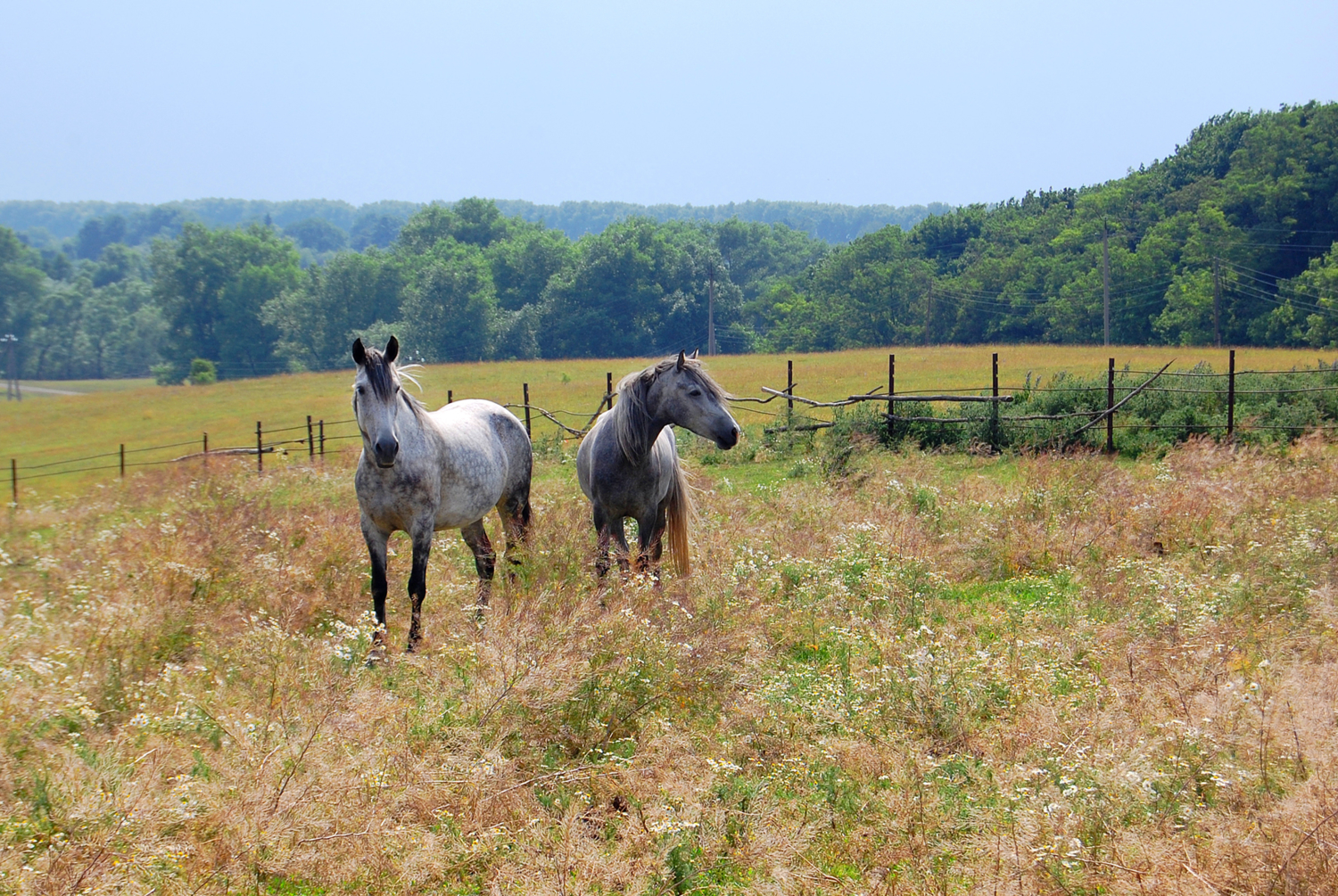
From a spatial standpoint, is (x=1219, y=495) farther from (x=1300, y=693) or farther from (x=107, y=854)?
(x=107, y=854)

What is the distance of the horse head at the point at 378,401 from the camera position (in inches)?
218

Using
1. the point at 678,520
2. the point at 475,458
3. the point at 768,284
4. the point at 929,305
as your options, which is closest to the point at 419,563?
the point at 475,458

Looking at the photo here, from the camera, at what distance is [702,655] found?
4887 mm

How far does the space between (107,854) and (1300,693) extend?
4753 mm

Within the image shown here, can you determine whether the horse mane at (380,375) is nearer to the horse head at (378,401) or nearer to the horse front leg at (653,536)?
the horse head at (378,401)

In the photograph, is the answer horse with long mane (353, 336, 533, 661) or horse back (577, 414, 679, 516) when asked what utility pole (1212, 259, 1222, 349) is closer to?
horse back (577, 414, 679, 516)

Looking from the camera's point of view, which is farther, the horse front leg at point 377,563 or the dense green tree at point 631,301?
the dense green tree at point 631,301

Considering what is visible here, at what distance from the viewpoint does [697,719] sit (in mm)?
4594

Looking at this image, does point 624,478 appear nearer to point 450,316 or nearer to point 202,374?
point 202,374

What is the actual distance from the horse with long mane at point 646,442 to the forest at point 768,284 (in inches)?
1679

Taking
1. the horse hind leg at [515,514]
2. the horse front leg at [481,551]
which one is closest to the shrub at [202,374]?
the horse hind leg at [515,514]

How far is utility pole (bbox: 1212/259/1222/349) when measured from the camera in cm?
4256

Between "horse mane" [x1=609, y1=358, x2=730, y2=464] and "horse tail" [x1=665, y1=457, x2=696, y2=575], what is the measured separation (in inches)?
23.2

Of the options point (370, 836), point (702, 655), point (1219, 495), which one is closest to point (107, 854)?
point (370, 836)
